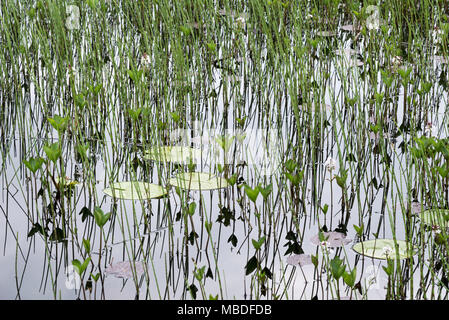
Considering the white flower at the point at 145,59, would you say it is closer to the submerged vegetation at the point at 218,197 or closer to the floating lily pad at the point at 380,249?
the submerged vegetation at the point at 218,197

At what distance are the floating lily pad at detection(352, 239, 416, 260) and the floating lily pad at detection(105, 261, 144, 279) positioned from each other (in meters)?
0.61

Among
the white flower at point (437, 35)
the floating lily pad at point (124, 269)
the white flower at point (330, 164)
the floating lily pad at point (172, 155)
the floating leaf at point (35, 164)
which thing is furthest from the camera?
the white flower at point (437, 35)

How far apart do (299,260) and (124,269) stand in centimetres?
48

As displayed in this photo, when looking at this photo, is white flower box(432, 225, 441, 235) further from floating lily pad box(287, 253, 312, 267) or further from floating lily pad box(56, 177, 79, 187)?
floating lily pad box(56, 177, 79, 187)

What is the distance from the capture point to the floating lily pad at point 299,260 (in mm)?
1779

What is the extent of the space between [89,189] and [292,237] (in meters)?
0.69

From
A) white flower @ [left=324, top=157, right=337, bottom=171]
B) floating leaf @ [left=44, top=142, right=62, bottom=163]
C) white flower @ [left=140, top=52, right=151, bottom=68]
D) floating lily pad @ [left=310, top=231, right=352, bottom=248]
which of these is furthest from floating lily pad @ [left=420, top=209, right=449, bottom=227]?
white flower @ [left=140, top=52, right=151, bottom=68]

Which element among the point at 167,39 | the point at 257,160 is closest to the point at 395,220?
the point at 257,160

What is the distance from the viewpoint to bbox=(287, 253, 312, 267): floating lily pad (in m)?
1.78

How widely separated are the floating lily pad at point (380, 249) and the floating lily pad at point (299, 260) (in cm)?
15

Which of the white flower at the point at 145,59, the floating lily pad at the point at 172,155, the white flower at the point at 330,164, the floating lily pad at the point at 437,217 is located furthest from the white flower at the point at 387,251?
the white flower at the point at 145,59

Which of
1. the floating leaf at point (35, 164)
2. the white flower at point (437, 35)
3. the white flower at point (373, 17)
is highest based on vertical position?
Answer: the white flower at point (373, 17)

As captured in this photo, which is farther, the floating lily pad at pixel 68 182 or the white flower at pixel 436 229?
the floating lily pad at pixel 68 182
